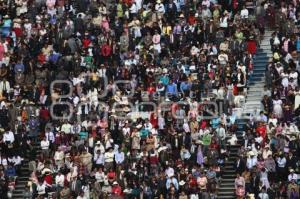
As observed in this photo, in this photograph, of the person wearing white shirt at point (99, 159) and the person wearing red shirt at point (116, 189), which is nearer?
the person wearing red shirt at point (116, 189)

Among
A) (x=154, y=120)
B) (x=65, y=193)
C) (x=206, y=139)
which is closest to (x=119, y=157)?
(x=154, y=120)

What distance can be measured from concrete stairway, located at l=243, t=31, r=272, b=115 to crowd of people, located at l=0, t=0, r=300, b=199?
0.54 m

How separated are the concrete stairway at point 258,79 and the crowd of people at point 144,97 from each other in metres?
0.54

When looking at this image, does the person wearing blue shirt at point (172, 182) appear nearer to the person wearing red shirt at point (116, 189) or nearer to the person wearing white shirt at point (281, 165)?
the person wearing red shirt at point (116, 189)

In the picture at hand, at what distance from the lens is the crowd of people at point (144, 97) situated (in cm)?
6312

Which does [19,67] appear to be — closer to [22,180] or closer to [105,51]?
[105,51]

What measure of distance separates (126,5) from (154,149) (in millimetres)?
11625

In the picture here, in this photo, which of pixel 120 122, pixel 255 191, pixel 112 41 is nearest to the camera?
pixel 255 191

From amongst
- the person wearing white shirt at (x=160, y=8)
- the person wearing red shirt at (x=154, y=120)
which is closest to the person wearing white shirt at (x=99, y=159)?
the person wearing red shirt at (x=154, y=120)

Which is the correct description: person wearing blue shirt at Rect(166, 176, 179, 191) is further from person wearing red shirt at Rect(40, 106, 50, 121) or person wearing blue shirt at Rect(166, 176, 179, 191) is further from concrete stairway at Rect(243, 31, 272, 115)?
person wearing red shirt at Rect(40, 106, 50, 121)

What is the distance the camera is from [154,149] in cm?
6431

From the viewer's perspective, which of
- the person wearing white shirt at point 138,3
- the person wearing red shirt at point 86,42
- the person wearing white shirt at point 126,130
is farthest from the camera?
the person wearing white shirt at point 138,3

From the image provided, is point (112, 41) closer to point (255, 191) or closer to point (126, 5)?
point (126, 5)

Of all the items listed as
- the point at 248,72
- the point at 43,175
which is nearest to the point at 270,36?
the point at 248,72
